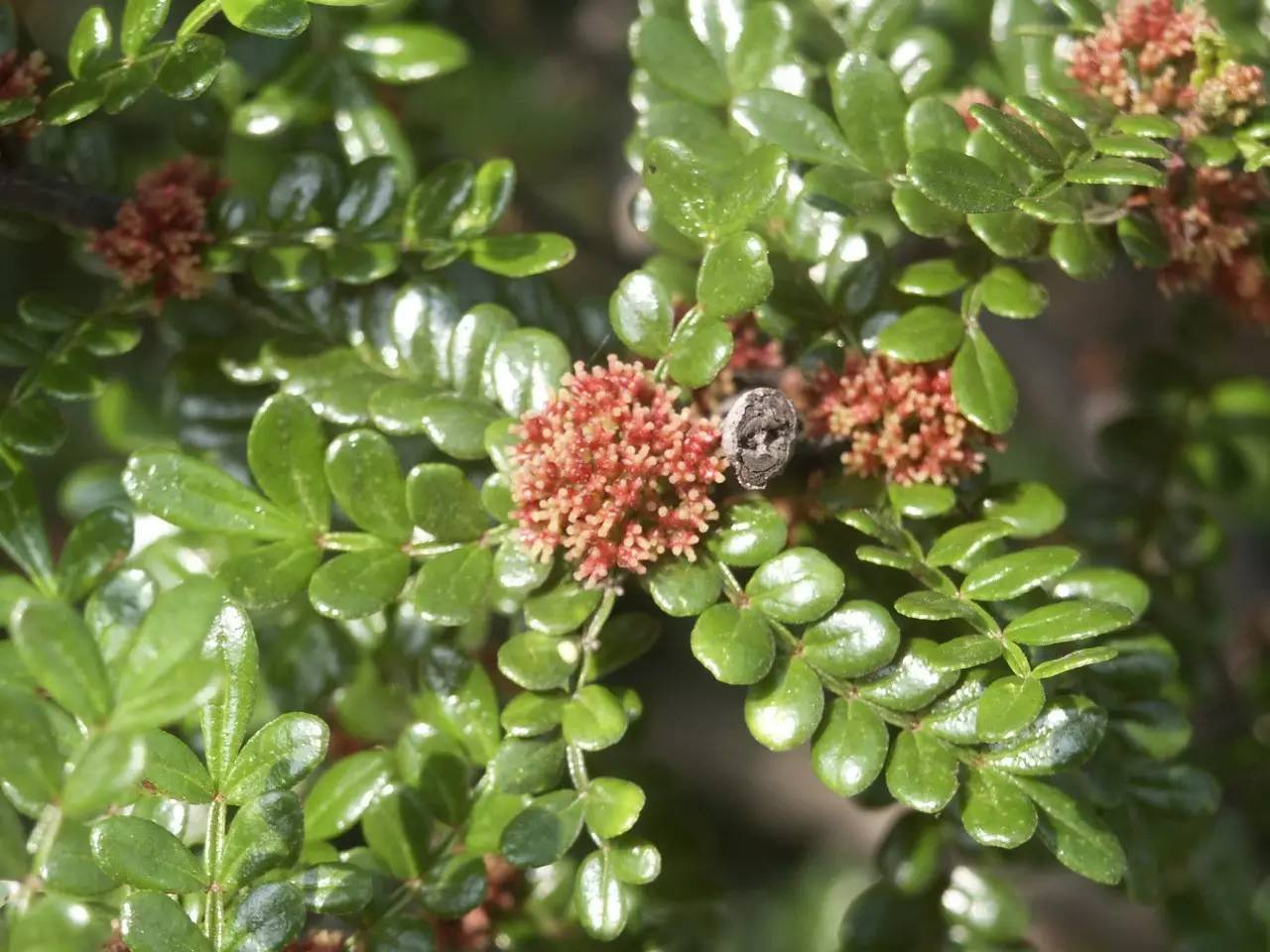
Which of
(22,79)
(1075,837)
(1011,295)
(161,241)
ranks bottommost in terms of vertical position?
(1075,837)

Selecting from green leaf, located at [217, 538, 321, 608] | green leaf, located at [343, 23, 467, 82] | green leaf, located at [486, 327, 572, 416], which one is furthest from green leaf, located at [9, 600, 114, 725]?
green leaf, located at [343, 23, 467, 82]

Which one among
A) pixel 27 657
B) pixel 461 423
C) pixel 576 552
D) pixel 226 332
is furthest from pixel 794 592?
pixel 226 332

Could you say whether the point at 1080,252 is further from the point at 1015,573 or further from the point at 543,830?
the point at 543,830

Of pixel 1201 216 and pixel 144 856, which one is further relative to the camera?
pixel 1201 216

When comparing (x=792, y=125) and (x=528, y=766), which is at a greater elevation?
(x=792, y=125)

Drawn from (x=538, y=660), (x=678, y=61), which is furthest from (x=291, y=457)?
(x=678, y=61)

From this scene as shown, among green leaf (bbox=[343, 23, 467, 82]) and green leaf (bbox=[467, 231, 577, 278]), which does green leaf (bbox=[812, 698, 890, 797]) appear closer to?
green leaf (bbox=[467, 231, 577, 278])

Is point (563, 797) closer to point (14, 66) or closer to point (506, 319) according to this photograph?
point (506, 319)
